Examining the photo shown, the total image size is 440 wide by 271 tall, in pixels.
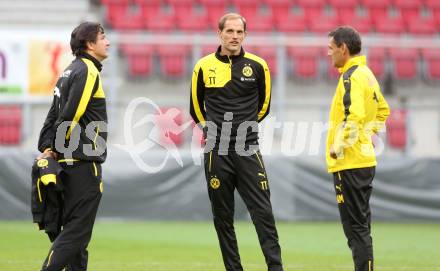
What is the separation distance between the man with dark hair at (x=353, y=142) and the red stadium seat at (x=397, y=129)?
728cm

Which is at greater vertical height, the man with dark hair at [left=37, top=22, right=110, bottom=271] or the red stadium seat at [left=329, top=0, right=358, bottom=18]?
the red stadium seat at [left=329, top=0, right=358, bottom=18]

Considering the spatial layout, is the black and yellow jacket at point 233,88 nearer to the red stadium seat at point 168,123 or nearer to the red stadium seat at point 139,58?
the red stadium seat at point 168,123

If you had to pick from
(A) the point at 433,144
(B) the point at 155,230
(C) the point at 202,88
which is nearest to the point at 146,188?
(B) the point at 155,230

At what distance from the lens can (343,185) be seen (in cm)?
699

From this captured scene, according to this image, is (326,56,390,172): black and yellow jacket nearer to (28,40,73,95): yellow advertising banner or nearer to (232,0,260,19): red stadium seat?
(28,40,73,95): yellow advertising banner

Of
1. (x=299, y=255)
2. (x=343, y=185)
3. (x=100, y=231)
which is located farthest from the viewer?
(x=100, y=231)

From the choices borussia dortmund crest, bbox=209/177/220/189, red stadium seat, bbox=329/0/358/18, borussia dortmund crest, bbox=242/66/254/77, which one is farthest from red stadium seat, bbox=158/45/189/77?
borussia dortmund crest, bbox=209/177/220/189

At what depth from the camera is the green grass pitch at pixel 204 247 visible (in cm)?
880

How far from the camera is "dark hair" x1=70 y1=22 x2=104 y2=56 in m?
6.57

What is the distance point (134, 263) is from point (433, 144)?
7.46 m

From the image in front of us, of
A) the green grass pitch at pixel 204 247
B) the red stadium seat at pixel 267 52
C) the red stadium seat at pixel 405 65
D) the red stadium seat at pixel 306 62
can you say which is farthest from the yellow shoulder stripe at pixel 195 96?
the red stadium seat at pixel 405 65

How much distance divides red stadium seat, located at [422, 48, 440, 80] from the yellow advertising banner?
19.6 ft

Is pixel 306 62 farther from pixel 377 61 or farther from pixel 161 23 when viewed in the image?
pixel 161 23

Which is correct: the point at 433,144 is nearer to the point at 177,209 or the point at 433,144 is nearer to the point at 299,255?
the point at 177,209
